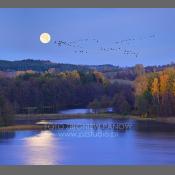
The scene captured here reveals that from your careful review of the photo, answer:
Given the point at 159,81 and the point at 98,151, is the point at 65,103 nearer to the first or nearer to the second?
the point at 159,81

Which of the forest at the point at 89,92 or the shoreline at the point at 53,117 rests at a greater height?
the forest at the point at 89,92

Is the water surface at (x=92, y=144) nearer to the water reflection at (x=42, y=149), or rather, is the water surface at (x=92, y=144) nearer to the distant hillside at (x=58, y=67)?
the water reflection at (x=42, y=149)

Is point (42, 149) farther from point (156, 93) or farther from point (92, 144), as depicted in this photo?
point (156, 93)

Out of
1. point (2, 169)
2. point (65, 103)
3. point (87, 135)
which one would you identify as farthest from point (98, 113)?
point (2, 169)

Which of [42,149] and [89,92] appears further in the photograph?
[89,92]

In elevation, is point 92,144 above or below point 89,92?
below

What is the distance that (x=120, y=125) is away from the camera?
1109cm

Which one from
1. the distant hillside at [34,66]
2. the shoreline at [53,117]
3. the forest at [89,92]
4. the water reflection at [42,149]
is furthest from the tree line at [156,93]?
the water reflection at [42,149]

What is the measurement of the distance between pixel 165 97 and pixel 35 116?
346cm

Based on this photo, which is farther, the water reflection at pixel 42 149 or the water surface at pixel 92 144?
the water surface at pixel 92 144

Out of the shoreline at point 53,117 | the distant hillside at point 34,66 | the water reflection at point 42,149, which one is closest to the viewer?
the water reflection at point 42,149

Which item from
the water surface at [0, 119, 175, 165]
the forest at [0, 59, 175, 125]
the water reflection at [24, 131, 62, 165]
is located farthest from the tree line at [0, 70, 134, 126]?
the water reflection at [24, 131, 62, 165]

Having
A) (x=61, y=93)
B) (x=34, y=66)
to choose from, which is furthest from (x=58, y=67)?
(x=61, y=93)

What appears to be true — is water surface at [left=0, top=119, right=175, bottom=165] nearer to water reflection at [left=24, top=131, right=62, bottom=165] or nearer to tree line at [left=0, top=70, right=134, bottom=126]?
water reflection at [left=24, top=131, right=62, bottom=165]
